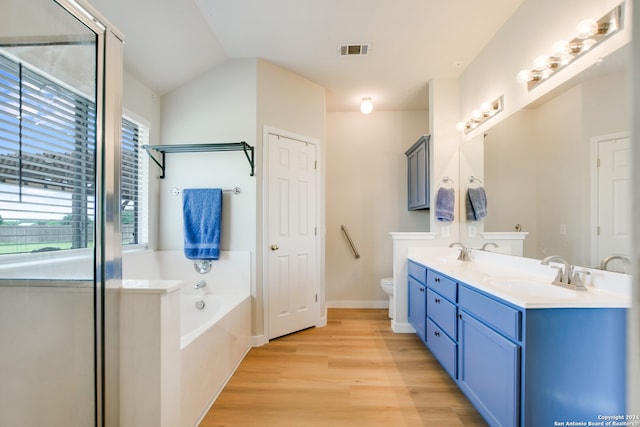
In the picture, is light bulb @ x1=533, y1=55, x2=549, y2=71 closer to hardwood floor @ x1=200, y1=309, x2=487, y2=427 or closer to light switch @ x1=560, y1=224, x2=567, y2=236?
light switch @ x1=560, y1=224, x2=567, y2=236

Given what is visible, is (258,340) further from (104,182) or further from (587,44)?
(587,44)

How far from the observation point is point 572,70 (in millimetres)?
1554

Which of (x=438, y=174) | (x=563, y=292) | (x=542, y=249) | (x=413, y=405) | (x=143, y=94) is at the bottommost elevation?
(x=413, y=405)

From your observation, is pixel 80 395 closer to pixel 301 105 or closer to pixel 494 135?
pixel 301 105

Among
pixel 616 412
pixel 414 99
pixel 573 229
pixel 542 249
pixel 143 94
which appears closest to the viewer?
pixel 616 412

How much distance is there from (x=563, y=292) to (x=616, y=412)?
1.61ft

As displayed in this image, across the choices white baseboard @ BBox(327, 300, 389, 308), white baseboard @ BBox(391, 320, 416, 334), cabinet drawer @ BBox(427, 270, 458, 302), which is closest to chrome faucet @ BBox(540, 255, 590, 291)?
cabinet drawer @ BBox(427, 270, 458, 302)

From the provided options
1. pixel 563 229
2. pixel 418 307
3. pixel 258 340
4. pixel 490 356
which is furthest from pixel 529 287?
pixel 258 340

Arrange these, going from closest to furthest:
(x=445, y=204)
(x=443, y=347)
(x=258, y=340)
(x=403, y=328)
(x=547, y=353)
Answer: (x=547, y=353)
(x=443, y=347)
(x=258, y=340)
(x=445, y=204)
(x=403, y=328)

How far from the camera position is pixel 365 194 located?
3812 mm

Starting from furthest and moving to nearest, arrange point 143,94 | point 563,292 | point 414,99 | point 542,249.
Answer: point 414,99
point 143,94
point 542,249
point 563,292

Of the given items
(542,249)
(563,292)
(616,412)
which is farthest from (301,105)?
(616,412)

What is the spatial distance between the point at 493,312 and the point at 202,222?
229 centimetres

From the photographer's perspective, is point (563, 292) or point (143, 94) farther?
point (143, 94)
